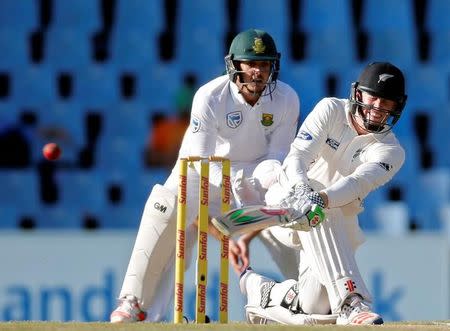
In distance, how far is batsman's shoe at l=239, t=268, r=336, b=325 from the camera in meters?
5.35

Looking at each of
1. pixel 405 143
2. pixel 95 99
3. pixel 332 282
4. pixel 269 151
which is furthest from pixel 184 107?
pixel 332 282

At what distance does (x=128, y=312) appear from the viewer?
18.1ft

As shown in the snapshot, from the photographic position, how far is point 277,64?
18.3 feet

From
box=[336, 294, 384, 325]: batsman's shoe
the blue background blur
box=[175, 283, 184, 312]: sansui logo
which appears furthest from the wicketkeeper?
the blue background blur

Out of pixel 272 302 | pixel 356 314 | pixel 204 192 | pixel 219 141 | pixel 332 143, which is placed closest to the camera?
pixel 204 192

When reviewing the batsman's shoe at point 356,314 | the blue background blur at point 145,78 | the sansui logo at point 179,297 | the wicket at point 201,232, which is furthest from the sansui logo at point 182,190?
the blue background blur at point 145,78

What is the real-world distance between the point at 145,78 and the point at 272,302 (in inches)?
157

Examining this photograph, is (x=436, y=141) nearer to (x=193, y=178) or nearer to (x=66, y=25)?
(x=66, y=25)

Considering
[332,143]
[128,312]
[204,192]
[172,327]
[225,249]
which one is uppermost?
[332,143]

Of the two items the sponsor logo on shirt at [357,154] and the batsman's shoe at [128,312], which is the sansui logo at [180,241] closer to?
the batsman's shoe at [128,312]

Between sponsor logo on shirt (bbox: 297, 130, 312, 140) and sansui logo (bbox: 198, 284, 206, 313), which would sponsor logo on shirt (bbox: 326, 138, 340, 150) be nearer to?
sponsor logo on shirt (bbox: 297, 130, 312, 140)

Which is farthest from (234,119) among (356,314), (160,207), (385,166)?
(356,314)

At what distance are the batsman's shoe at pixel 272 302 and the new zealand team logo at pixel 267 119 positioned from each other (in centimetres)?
63

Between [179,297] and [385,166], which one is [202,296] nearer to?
[179,297]
